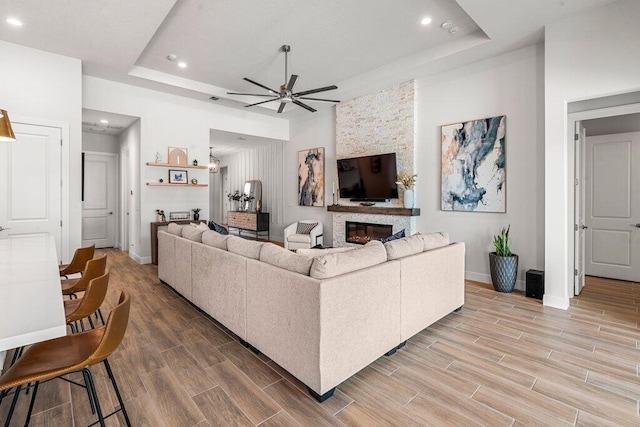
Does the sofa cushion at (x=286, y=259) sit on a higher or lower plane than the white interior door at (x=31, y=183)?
lower

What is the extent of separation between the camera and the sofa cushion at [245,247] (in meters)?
2.60

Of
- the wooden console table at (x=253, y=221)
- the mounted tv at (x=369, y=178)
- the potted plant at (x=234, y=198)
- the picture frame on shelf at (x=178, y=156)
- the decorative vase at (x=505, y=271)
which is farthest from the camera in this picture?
the potted plant at (x=234, y=198)

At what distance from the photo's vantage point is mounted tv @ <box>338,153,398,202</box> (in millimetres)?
5621

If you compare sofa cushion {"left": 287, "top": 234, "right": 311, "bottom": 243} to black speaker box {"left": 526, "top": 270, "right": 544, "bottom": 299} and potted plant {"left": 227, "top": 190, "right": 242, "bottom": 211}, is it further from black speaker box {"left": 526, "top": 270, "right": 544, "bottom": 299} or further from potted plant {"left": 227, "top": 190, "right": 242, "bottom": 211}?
potted plant {"left": 227, "top": 190, "right": 242, "bottom": 211}

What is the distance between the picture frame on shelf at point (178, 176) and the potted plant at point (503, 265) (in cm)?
565

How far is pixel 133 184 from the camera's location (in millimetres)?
6254

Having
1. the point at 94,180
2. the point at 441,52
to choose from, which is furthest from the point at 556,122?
the point at 94,180

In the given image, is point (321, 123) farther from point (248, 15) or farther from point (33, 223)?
point (33, 223)

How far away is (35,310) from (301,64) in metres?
4.73

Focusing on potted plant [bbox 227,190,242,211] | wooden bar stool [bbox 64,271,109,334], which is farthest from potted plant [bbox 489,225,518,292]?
potted plant [bbox 227,190,242,211]

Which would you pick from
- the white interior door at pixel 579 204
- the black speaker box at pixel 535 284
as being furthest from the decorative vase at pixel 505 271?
the white interior door at pixel 579 204

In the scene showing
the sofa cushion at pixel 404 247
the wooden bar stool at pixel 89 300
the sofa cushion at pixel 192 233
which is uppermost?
the sofa cushion at pixel 192 233

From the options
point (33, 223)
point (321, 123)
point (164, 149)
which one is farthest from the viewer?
point (321, 123)

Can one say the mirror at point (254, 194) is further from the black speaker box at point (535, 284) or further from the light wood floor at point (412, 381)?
the black speaker box at point (535, 284)
